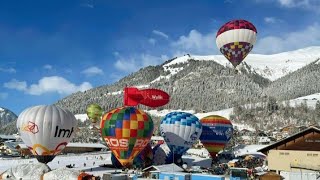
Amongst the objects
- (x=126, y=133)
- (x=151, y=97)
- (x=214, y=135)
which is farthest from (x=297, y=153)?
(x=151, y=97)

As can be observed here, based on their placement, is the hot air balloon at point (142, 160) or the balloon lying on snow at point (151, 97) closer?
the hot air balloon at point (142, 160)

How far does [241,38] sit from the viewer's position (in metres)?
51.8

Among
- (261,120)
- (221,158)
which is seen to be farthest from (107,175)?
(261,120)

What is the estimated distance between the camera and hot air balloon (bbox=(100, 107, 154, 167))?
40.8 metres

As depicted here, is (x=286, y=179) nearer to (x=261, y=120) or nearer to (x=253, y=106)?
(x=261, y=120)

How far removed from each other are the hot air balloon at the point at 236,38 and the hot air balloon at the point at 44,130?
22.7m

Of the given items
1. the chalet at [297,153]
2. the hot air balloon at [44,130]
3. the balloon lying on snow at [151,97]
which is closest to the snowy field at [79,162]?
the hot air balloon at [44,130]

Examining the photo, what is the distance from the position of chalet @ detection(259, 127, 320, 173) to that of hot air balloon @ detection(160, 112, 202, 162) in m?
15.0

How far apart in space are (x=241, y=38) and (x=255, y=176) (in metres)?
21.7

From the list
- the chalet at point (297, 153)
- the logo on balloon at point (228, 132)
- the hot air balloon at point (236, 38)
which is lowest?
the chalet at point (297, 153)

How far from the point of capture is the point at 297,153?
33.7m

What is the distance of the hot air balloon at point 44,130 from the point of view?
4028 centimetres

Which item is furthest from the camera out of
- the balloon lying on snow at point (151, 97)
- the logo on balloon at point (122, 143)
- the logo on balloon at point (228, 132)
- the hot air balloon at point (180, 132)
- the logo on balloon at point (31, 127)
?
the balloon lying on snow at point (151, 97)

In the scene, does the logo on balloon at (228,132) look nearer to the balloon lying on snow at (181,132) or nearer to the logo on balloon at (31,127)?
the balloon lying on snow at (181,132)
